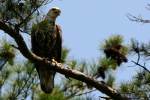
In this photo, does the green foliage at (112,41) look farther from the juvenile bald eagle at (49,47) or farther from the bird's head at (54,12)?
the bird's head at (54,12)

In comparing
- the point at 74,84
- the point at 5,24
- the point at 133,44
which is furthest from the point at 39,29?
the point at 74,84

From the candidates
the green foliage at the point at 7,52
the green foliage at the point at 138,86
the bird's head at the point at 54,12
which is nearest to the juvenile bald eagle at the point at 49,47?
the bird's head at the point at 54,12

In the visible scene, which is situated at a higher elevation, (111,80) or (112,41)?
(112,41)

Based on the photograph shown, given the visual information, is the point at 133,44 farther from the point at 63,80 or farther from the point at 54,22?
the point at 54,22

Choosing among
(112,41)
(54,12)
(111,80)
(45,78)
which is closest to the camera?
(111,80)

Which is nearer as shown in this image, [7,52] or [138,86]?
[138,86]

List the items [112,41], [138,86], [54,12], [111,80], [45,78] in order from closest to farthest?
[138,86] → [111,80] → [112,41] → [45,78] → [54,12]

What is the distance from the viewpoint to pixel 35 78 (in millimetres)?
3807

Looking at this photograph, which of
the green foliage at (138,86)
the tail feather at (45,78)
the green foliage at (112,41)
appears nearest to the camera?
the green foliage at (138,86)

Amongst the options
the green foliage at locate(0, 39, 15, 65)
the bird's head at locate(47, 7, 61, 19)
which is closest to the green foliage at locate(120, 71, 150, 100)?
the green foliage at locate(0, 39, 15, 65)

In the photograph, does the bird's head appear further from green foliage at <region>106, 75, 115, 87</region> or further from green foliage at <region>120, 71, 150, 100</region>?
green foliage at <region>120, 71, 150, 100</region>

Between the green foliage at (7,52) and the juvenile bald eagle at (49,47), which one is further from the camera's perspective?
the juvenile bald eagle at (49,47)

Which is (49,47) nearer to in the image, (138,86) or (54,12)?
(54,12)

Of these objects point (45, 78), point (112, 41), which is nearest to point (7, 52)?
point (45, 78)
